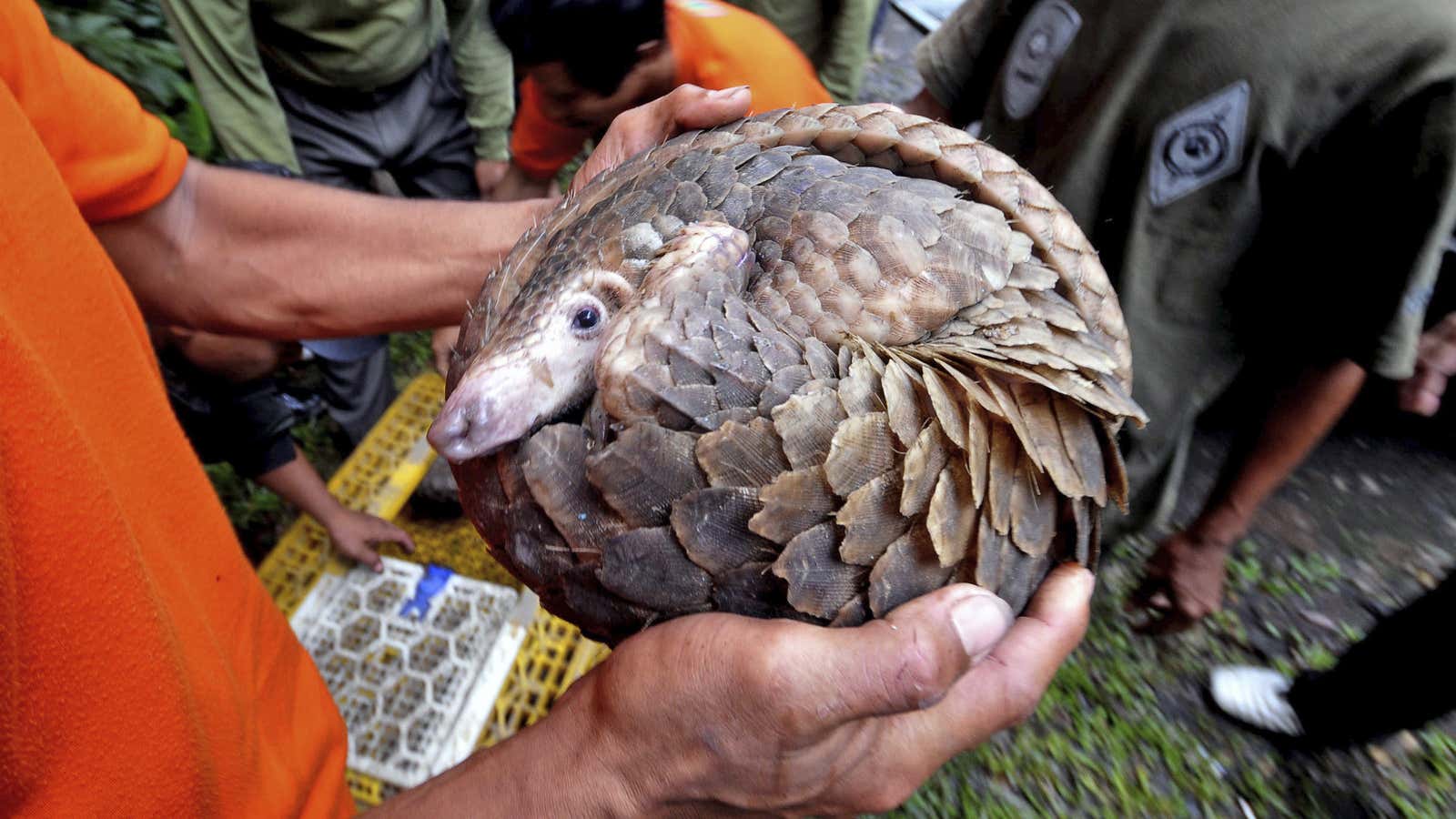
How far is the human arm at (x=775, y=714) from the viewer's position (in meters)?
0.65

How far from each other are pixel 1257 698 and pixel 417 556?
210 cm

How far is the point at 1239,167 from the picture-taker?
1.16 m

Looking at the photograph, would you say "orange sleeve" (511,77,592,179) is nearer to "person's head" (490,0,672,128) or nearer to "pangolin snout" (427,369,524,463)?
"person's head" (490,0,672,128)

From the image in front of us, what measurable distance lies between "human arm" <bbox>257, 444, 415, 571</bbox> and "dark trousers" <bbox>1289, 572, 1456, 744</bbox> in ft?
7.00

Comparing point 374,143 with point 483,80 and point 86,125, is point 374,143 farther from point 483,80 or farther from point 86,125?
point 86,125

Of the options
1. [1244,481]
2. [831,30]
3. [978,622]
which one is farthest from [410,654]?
[831,30]

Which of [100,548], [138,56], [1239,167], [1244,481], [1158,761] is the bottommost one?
[1158,761]

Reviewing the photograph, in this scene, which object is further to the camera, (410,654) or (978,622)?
(410,654)

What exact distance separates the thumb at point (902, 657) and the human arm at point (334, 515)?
1552mm

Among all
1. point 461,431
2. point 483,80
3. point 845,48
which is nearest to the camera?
point 461,431

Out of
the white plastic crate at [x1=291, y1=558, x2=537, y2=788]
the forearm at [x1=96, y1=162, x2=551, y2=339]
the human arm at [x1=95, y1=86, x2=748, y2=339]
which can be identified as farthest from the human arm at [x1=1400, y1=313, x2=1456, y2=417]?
the white plastic crate at [x1=291, y1=558, x2=537, y2=788]

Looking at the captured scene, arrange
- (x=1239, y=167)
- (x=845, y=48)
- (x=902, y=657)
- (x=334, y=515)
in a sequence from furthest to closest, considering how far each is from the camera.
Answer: (x=845, y=48)
(x=334, y=515)
(x=1239, y=167)
(x=902, y=657)

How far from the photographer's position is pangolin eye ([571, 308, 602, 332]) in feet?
2.72

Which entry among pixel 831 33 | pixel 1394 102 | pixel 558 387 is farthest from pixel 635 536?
pixel 831 33
